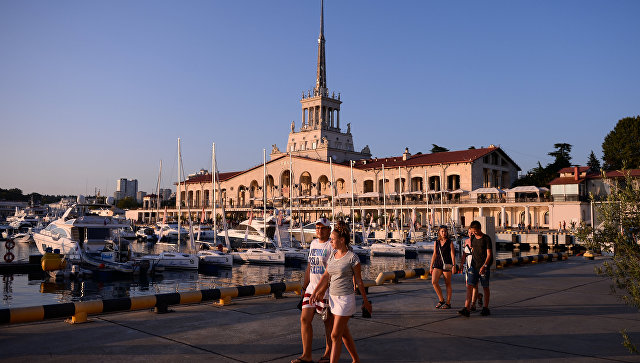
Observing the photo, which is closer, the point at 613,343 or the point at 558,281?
the point at 613,343

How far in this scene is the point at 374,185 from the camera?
3246 inches

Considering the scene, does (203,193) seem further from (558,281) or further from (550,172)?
(558,281)

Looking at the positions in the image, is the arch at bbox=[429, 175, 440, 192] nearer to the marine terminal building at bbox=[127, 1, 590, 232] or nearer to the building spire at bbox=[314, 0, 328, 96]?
the marine terminal building at bbox=[127, 1, 590, 232]

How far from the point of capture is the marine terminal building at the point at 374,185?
218 ft

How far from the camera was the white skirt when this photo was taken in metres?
6.37

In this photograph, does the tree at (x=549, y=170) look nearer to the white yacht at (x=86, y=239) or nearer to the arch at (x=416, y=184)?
the arch at (x=416, y=184)

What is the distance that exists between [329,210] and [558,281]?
6990cm

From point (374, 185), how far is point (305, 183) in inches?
793

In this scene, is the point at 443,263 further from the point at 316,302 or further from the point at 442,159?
the point at 442,159

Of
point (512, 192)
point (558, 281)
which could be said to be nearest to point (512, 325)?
point (558, 281)

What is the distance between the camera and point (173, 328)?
359 inches

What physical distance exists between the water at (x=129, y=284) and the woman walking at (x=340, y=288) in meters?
18.1

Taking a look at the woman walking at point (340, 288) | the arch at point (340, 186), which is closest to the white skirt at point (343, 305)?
the woman walking at point (340, 288)

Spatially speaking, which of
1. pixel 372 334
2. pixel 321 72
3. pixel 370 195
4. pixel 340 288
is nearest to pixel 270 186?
pixel 370 195
